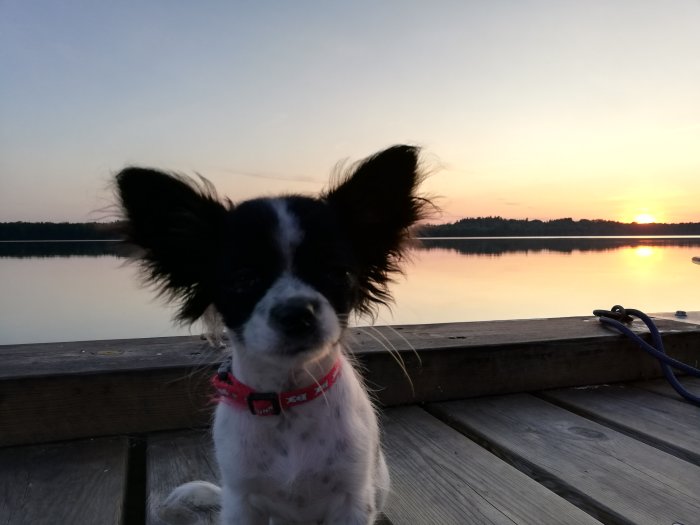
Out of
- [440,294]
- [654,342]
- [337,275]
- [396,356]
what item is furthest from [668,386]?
[440,294]

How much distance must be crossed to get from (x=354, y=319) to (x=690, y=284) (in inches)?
618

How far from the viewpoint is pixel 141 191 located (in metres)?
1.66

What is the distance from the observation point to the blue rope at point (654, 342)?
2.59 metres

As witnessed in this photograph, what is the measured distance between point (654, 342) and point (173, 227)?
2383 millimetres

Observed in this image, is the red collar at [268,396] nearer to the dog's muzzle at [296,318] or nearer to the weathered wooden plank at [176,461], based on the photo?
the dog's muzzle at [296,318]

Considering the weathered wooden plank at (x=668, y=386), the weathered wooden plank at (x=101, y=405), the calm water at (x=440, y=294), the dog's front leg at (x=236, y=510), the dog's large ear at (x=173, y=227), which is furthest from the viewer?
the calm water at (x=440, y=294)

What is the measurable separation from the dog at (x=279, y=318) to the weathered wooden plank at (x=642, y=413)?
1.14 meters

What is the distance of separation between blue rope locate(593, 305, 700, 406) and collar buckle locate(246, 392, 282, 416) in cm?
198

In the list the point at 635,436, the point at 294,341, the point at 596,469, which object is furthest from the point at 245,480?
the point at 635,436

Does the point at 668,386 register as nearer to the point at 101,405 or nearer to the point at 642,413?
the point at 642,413

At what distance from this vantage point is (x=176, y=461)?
1.96 meters

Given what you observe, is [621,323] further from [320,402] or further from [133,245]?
[133,245]

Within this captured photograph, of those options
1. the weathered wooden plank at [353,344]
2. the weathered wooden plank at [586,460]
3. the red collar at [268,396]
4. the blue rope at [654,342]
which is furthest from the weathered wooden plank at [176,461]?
the blue rope at [654,342]

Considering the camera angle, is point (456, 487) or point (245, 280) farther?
point (456, 487)
